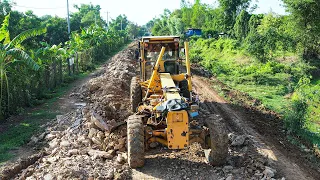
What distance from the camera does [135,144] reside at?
7926 mm

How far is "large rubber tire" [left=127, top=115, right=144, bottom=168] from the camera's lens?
7.93 m

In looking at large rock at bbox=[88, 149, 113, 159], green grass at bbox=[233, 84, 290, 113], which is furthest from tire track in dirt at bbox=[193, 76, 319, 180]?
large rock at bbox=[88, 149, 113, 159]

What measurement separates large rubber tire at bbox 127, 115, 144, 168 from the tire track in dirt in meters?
3.46

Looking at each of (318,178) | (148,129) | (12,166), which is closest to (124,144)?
(148,129)

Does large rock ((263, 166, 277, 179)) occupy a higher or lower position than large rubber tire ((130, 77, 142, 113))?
lower

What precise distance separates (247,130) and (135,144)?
4.95 m

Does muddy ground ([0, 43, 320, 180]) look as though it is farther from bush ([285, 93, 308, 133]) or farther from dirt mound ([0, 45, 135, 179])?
bush ([285, 93, 308, 133])

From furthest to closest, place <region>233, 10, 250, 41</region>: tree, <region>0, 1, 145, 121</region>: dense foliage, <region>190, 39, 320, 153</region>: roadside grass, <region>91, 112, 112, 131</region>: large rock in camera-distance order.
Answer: <region>233, 10, 250, 41</region>: tree < <region>190, 39, 320, 153</region>: roadside grass < <region>0, 1, 145, 121</region>: dense foliage < <region>91, 112, 112, 131</region>: large rock

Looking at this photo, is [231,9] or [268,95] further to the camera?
[231,9]

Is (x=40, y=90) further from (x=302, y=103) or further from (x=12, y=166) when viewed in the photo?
(x=302, y=103)

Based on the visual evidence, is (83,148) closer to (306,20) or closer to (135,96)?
(135,96)

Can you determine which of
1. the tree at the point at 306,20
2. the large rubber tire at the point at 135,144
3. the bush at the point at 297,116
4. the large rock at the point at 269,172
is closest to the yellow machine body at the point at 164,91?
the large rubber tire at the point at 135,144

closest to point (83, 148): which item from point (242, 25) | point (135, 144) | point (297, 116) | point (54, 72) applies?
point (135, 144)

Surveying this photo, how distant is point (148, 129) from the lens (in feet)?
27.7
